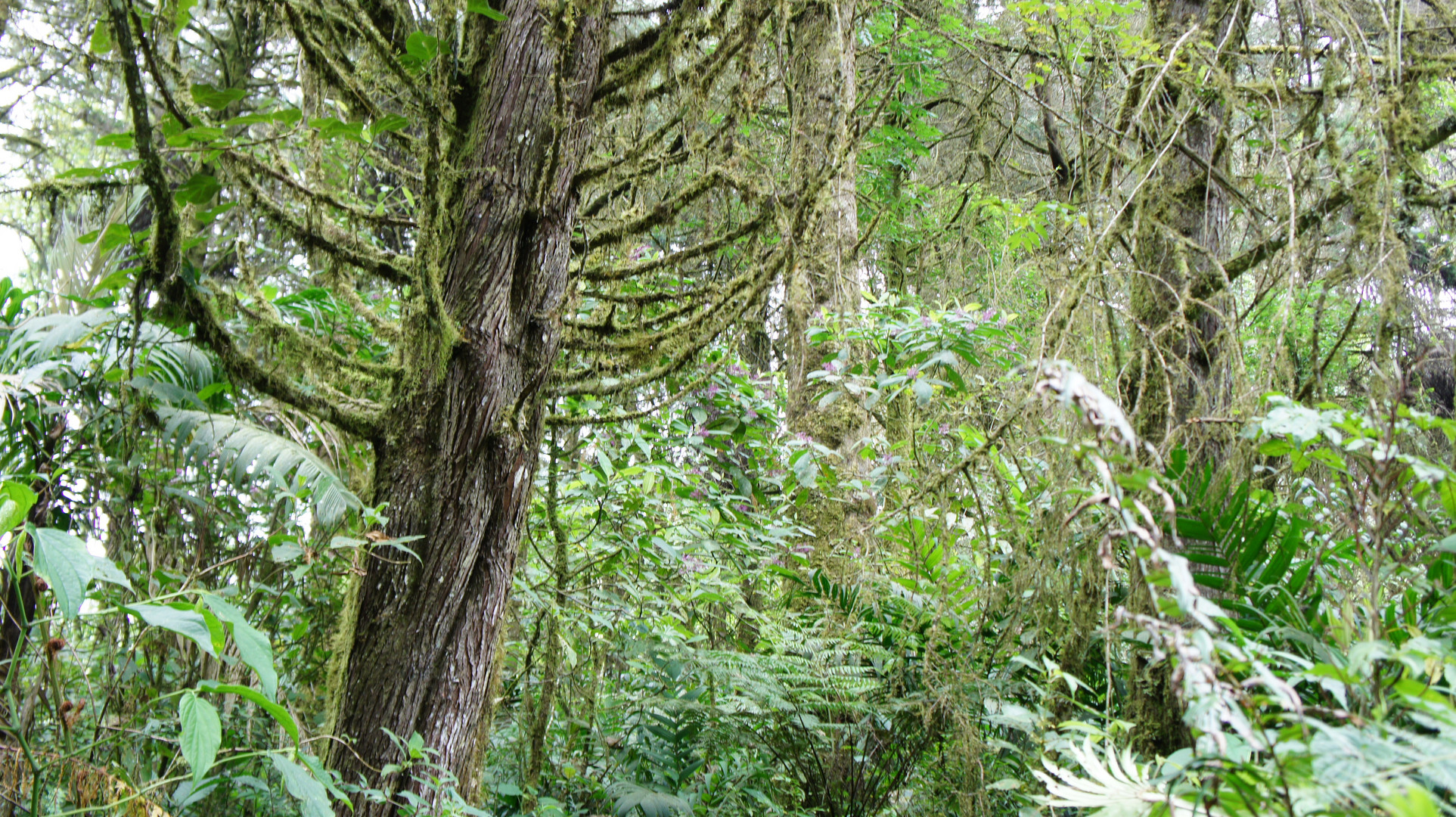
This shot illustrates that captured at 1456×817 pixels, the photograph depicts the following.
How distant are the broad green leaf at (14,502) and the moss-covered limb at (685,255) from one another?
68.7 inches

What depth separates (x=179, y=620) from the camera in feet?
4.25

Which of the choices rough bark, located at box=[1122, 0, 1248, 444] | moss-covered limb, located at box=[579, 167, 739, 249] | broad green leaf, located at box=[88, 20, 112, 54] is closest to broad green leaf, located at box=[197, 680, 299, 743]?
broad green leaf, located at box=[88, 20, 112, 54]

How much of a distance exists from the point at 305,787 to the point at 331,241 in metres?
1.76

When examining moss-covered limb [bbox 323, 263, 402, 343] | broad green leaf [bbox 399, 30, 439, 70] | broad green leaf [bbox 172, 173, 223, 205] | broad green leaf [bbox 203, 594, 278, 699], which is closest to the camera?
broad green leaf [bbox 203, 594, 278, 699]

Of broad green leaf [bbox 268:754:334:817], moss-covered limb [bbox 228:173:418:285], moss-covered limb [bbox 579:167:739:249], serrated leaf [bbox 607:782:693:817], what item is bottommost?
serrated leaf [bbox 607:782:693:817]

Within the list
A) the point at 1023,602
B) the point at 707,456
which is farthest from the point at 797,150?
the point at 1023,602

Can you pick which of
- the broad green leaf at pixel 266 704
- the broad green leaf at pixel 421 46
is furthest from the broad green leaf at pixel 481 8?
the broad green leaf at pixel 266 704

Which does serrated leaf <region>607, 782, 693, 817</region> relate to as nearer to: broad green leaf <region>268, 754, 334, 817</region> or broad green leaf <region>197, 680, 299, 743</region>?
broad green leaf <region>268, 754, 334, 817</region>

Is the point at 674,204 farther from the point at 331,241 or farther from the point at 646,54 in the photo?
→ the point at 331,241

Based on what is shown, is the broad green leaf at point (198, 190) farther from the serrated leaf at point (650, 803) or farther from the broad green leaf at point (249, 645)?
the serrated leaf at point (650, 803)

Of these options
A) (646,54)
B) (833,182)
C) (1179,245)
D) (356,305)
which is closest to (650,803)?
(356,305)

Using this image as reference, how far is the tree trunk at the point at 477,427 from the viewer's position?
2316 millimetres

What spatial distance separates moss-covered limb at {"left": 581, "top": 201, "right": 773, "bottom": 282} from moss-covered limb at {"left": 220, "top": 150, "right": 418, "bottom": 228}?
65 cm

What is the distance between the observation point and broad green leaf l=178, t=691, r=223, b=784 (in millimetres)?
1249
